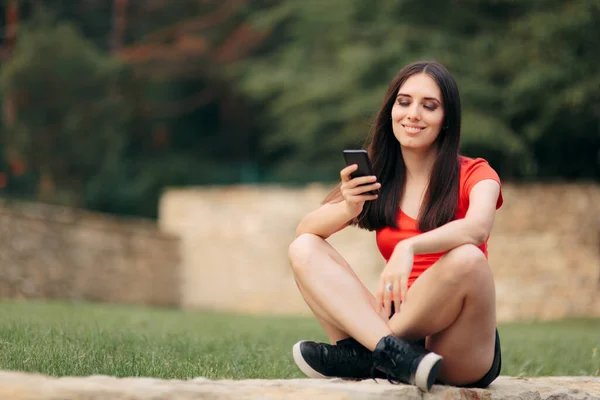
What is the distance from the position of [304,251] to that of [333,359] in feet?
1.42

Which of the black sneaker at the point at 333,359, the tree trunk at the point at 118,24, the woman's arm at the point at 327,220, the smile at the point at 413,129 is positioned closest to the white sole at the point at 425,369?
the black sneaker at the point at 333,359

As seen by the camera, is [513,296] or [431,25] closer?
[513,296]

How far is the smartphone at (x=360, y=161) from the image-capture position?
10.7 feet

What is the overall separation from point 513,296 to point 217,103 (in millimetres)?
11788

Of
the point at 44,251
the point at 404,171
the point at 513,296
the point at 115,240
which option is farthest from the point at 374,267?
the point at 404,171

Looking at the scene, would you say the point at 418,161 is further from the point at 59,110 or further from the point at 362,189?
the point at 59,110

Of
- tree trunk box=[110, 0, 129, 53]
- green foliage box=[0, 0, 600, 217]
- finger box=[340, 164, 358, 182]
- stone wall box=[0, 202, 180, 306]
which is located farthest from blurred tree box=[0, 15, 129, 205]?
finger box=[340, 164, 358, 182]

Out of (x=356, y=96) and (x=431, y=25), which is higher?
(x=431, y=25)

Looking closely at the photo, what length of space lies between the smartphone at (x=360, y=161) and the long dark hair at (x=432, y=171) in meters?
0.30

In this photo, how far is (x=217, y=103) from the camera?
23812mm

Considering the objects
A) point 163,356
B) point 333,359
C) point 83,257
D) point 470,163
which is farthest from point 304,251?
point 83,257

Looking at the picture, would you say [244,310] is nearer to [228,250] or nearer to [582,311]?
[228,250]

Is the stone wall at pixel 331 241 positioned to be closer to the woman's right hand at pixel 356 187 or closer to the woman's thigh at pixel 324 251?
the woman's thigh at pixel 324 251

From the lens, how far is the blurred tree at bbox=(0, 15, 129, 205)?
1733cm
